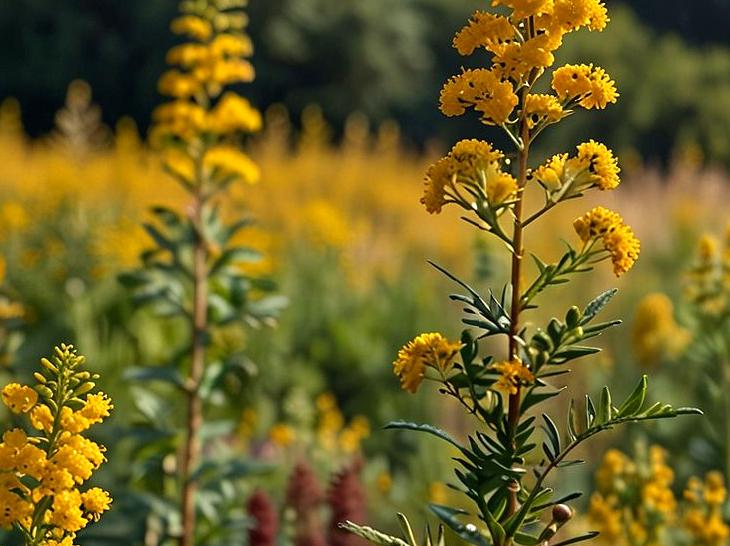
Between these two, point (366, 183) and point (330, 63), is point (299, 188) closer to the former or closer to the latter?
point (366, 183)

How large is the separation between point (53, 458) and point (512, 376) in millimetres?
519

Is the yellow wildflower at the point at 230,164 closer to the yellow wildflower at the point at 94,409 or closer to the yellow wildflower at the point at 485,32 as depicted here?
the yellow wildflower at the point at 485,32

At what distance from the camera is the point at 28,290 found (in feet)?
19.7

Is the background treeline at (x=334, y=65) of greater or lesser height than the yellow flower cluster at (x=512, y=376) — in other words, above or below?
above

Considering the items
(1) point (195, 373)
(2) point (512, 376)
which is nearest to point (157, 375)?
(1) point (195, 373)

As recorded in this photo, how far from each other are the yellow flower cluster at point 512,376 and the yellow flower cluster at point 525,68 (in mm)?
281

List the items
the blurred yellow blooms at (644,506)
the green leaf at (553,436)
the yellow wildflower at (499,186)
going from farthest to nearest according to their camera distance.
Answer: the blurred yellow blooms at (644,506) → the green leaf at (553,436) → the yellow wildflower at (499,186)

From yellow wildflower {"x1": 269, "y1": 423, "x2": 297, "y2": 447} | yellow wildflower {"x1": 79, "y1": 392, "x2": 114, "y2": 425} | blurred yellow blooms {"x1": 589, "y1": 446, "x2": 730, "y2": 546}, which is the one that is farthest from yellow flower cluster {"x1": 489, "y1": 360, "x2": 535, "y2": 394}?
yellow wildflower {"x1": 269, "y1": 423, "x2": 297, "y2": 447}

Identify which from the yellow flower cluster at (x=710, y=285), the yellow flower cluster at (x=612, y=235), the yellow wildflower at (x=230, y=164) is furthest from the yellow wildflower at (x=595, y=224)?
the yellow wildflower at (x=230, y=164)

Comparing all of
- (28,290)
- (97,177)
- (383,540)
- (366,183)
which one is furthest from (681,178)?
(383,540)

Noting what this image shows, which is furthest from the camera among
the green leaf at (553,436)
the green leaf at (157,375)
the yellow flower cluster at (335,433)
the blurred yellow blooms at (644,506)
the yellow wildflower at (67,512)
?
the yellow flower cluster at (335,433)

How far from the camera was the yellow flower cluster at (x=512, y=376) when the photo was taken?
149cm

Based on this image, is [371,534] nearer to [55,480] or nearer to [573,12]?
[55,480]

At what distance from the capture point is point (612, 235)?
1503 mm
